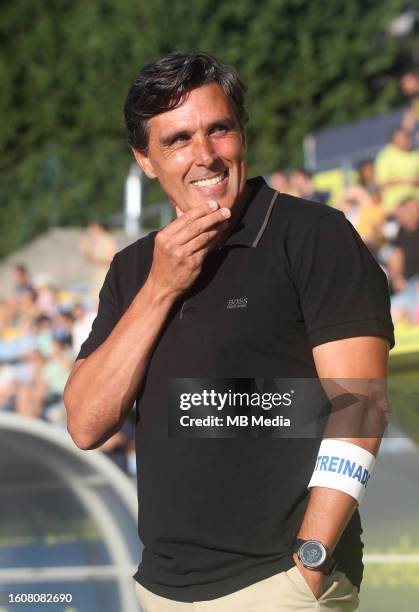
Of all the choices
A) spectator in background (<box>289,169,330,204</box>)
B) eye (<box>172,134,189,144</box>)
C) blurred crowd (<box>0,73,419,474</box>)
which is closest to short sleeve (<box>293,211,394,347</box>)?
eye (<box>172,134,189,144</box>)

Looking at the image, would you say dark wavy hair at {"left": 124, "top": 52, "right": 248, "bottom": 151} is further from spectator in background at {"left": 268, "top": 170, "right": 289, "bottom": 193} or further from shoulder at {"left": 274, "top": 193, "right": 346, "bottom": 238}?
spectator in background at {"left": 268, "top": 170, "right": 289, "bottom": 193}

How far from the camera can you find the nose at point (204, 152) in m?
2.12

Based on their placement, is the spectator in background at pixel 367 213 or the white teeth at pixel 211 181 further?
the spectator in background at pixel 367 213

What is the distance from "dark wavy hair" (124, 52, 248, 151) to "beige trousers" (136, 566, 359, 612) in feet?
2.86

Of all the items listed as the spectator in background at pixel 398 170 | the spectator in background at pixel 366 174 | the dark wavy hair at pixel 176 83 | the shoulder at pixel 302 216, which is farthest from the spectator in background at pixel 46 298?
the shoulder at pixel 302 216

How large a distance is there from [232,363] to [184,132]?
0.47 metres

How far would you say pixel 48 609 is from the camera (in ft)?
8.55

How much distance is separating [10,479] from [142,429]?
4.03ft

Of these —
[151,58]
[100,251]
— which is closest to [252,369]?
[100,251]

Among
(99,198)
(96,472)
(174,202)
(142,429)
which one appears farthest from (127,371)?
(99,198)

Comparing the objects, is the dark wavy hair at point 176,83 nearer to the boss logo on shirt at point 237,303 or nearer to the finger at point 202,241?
the finger at point 202,241

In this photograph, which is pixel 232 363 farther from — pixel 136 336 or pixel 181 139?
pixel 181 139

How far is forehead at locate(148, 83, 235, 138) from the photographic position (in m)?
2.14

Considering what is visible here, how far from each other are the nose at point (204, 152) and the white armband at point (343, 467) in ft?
1.86
